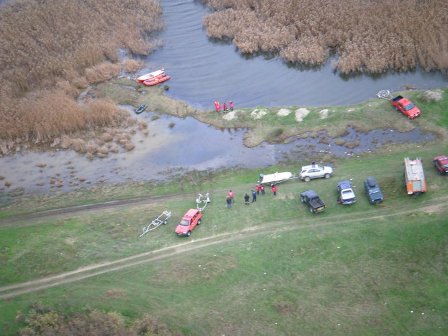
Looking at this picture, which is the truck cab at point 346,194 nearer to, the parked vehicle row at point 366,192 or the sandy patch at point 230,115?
the parked vehicle row at point 366,192

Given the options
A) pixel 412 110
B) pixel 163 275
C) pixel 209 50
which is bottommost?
pixel 163 275

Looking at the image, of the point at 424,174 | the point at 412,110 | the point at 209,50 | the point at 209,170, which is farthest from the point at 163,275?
the point at 209,50

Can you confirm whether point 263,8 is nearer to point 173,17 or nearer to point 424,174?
point 173,17

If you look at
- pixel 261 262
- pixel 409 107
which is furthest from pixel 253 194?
pixel 409 107

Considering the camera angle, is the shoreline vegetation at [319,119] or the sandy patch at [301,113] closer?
the shoreline vegetation at [319,119]

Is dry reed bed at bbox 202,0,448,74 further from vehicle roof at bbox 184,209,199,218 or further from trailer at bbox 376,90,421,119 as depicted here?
vehicle roof at bbox 184,209,199,218

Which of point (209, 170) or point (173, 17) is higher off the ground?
point (173, 17)

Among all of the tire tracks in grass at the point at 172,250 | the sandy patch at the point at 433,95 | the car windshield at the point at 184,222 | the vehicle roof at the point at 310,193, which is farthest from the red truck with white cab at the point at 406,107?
the car windshield at the point at 184,222
